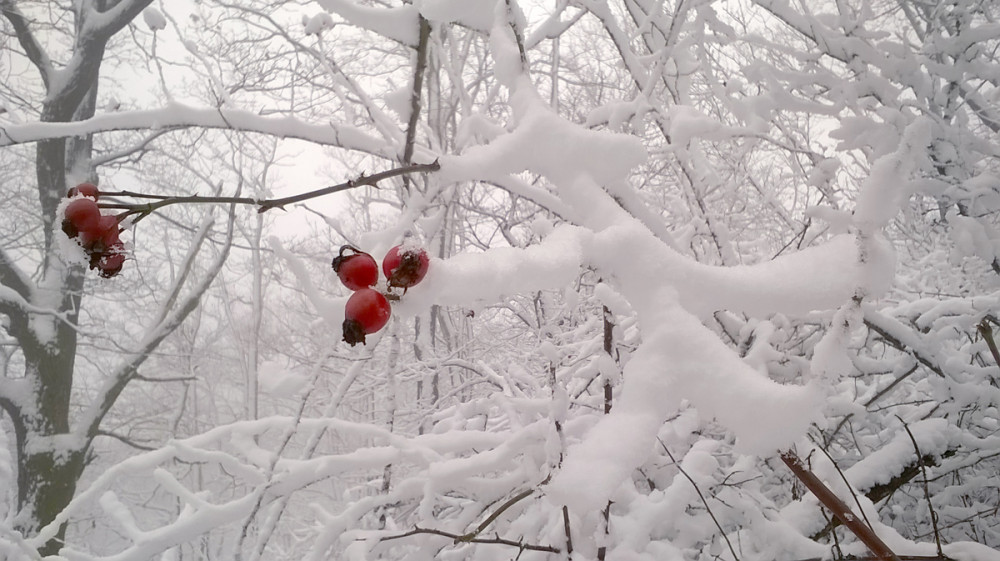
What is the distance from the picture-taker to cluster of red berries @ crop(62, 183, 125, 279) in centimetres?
75

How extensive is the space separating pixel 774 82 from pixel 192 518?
2.50 meters

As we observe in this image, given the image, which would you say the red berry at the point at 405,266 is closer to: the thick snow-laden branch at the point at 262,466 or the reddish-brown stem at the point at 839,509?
the reddish-brown stem at the point at 839,509

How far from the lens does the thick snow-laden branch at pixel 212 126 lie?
1.67m

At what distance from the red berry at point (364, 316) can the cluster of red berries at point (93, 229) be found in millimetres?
449

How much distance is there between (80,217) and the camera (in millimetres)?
755

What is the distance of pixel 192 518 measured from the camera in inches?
63.4

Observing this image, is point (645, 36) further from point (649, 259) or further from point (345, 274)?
point (345, 274)

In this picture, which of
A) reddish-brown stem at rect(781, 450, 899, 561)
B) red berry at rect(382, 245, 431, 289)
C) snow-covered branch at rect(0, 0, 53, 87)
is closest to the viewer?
red berry at rect(382, 245, 431, 289)

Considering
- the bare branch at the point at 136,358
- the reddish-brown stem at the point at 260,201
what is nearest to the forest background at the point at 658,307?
the reddish-brown stem at the point at 260,201

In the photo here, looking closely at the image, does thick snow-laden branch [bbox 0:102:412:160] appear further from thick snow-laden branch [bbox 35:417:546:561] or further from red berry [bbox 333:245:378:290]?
red berry [bbox 333:245:378:290]

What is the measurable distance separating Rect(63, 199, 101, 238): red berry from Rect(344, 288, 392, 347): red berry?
463 millimetres

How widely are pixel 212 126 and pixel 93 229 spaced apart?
113cm

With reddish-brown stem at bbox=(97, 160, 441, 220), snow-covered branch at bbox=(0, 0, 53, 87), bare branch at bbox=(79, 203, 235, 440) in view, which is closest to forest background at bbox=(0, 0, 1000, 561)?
reddish-brown stem at bbox=(97, 160, 441, 220)

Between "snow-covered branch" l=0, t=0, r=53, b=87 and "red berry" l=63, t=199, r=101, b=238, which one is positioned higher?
"snow-covered branch" l=0, t=0, r=53, b=87
